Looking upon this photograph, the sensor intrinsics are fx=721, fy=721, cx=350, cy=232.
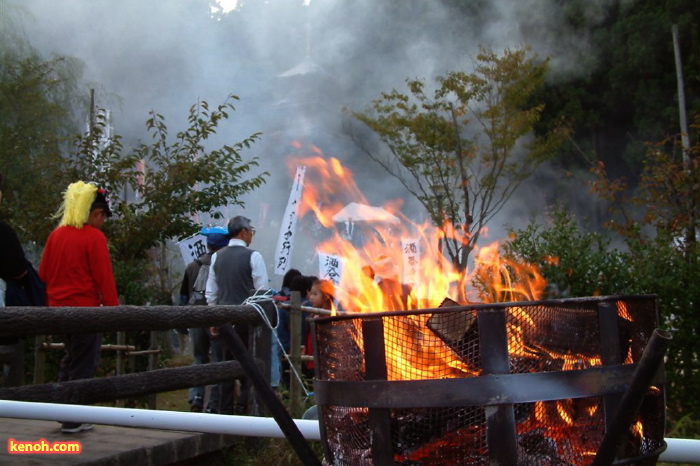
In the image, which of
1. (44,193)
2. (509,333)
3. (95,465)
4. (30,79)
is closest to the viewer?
(509,333)

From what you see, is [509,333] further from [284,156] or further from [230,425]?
[284,156]

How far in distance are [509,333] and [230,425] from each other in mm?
1056

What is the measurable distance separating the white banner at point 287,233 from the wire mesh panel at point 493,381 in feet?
26.6

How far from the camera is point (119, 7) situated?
66.6 ft

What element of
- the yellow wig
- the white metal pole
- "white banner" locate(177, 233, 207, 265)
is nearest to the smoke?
"white banner" locate(177, 233, 207, 265)

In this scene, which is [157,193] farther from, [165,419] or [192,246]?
[165,419]

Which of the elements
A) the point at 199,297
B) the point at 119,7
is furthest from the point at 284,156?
the point at 199,297

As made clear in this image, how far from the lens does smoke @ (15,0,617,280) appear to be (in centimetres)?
2038

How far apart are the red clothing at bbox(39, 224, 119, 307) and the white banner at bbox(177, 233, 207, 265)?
4482 mm

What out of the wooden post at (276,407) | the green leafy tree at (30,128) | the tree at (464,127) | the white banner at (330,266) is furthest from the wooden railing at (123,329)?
the tree at (464,127)

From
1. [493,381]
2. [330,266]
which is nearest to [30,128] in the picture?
[330,266]

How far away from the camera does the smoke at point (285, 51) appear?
20375 mm

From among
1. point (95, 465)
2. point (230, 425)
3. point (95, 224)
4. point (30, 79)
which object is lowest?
point (95, 465)

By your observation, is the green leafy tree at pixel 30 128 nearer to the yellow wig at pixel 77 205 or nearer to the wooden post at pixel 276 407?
the yellow wig at pixel 77 205
